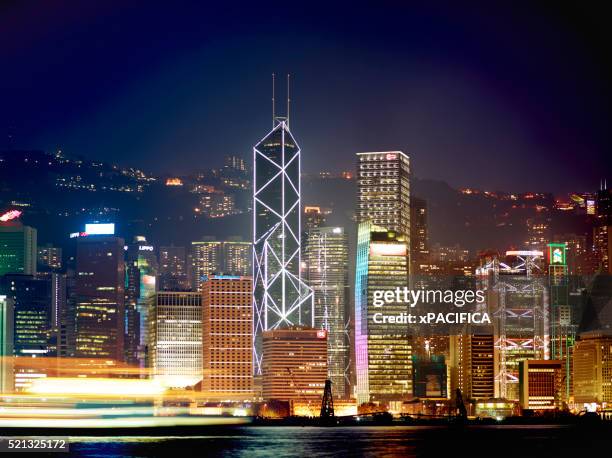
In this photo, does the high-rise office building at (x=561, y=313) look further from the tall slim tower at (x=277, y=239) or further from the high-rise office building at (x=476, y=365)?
the tall slim tower at (x=277, y=239)

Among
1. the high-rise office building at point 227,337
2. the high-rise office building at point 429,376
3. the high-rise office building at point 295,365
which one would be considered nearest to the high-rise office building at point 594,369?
the high-rise office building at point 429,376

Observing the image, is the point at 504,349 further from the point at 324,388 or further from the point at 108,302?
the point at 108,302

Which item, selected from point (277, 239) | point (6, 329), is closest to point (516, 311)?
point (277, 239)

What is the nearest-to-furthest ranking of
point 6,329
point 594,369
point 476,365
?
point 594,369
point 6,329
point 476,365

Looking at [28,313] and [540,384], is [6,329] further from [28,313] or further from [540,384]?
[540,384]

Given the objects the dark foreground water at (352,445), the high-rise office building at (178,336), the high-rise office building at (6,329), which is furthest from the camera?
the high-rise office building at (178,336)

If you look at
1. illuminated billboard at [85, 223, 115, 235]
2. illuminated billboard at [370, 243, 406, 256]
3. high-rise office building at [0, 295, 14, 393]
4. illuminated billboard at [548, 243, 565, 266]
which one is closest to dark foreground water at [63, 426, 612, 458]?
illuminated billboard at [548, 243, 565, 266]
